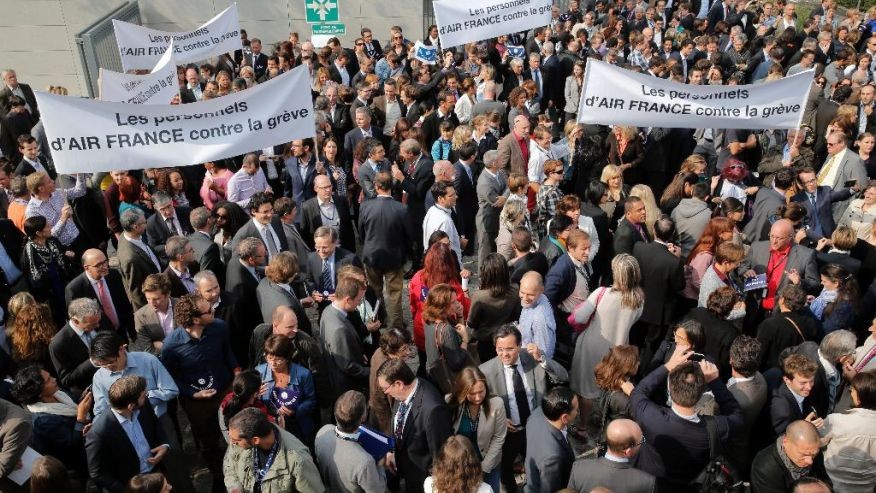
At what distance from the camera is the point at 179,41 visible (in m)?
11.0

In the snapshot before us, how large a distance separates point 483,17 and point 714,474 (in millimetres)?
9261

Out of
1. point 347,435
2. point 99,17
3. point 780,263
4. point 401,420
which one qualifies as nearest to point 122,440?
point 347,435

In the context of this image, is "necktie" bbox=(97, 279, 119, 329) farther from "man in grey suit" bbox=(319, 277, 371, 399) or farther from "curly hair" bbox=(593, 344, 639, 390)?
"curly hair" bbox=(593, 344, 639, 390)

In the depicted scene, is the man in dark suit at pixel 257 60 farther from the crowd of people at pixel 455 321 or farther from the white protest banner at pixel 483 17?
the crowd of people at pixel 455 321

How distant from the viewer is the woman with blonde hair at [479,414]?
4.71m

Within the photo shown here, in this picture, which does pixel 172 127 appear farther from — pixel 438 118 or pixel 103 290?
pixel 438 118

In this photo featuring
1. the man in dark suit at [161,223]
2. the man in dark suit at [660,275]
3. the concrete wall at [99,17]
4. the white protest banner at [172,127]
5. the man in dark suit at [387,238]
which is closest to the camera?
the white protest banner at [172,127]

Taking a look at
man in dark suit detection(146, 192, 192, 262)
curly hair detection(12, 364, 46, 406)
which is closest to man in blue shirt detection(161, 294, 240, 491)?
curly hair detection(12, 364, 46, 406)

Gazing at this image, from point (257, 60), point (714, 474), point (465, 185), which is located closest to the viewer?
point (714, 474)

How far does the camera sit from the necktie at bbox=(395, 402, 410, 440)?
473 centimetres

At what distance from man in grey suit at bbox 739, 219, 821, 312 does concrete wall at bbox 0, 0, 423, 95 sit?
13855 mm

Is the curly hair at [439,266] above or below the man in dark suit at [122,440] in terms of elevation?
above

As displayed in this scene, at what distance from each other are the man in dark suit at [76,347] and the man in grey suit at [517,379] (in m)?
2.97

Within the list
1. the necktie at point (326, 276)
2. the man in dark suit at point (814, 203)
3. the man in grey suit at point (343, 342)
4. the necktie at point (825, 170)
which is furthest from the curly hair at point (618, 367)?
the necktie at point (825, 170)
